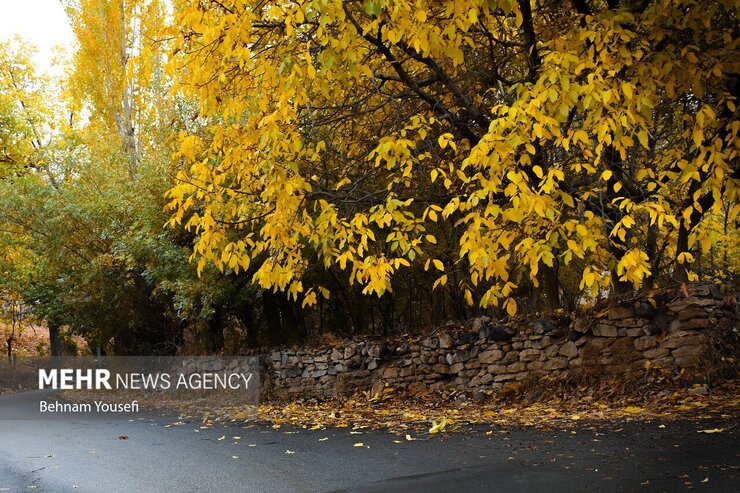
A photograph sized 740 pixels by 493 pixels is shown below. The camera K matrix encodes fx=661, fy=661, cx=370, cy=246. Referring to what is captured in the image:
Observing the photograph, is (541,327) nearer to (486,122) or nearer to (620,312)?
(620,312)

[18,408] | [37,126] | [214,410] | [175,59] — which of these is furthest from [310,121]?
[37,126]

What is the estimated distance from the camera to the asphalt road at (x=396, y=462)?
4734 millimetres

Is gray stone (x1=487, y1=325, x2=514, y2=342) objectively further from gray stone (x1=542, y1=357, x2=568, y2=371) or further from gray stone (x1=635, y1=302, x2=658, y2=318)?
gray stone (x1=635, y1=302, x2=658, y2=318)

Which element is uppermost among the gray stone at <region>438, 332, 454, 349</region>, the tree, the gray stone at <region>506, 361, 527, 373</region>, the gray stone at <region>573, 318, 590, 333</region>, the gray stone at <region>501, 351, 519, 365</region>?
the tree

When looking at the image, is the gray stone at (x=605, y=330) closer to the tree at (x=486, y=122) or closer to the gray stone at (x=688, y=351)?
the gray stone at (x=688, y=351)

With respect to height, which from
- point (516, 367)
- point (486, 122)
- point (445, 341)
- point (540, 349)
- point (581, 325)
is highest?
point (486, 122)

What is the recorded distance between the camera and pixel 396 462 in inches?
228

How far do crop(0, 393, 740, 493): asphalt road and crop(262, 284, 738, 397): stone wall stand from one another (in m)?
2.59

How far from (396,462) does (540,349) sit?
4.96m

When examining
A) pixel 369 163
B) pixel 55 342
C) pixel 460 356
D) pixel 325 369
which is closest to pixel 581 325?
pixel 460 356

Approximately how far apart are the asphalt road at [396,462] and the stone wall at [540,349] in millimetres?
2590

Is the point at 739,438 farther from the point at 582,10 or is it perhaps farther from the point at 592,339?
the point at 582,10

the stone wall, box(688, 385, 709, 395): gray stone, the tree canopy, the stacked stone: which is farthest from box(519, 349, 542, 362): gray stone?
the stacked stone

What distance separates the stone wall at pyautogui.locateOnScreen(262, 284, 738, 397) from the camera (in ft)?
29.2
